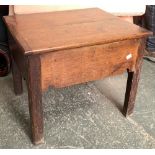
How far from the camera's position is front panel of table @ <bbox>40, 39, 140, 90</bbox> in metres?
0.95

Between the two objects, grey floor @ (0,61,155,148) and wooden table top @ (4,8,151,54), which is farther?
grey floor @ (0,61,155,148)

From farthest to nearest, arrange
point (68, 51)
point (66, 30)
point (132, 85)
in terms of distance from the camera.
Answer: point (132, 85) < point (66, 30) < point (68, 51)

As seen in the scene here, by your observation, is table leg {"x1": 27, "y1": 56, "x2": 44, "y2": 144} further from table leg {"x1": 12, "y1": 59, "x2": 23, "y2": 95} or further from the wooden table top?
table leg {"x1": 12, "y1": 59, "x2": 23, "y2": 95}

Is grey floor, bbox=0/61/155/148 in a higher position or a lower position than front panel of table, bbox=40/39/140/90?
lower

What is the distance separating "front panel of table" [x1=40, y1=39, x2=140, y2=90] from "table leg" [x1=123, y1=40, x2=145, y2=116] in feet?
0.08

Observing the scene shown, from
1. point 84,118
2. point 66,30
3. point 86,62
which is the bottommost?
point 84,118

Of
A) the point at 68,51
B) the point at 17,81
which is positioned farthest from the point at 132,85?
the point at 17,81

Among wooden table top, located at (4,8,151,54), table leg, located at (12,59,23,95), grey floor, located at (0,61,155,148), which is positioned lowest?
grey floor, located at (0,61,155,148)

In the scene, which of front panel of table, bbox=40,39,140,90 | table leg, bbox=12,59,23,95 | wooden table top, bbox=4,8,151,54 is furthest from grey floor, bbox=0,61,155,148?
wooden table top, bbox=4,8,151,54

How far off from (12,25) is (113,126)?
2.22ft

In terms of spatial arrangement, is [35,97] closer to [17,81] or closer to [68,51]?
[68,51]

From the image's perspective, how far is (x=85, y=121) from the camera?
1.27 meters

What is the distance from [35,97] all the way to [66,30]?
1.04ft

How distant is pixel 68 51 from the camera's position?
3.13ft
